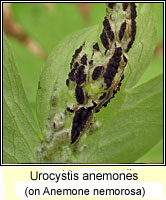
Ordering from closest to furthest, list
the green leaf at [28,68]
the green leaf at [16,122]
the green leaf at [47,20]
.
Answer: the green leaf at [16,122], the green leaf at [28,68], the green leaf at [47,20]

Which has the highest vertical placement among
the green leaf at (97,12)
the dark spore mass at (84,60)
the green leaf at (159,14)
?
the green leaf at (97,12)

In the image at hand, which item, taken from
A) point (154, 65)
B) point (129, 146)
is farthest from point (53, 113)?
point (154, 65)

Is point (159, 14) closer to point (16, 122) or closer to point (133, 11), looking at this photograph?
point (133, 11)

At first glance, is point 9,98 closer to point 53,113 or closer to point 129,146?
point 53,113

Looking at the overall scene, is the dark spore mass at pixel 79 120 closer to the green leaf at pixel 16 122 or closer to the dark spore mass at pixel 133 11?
the green leaf at pixel 16 122

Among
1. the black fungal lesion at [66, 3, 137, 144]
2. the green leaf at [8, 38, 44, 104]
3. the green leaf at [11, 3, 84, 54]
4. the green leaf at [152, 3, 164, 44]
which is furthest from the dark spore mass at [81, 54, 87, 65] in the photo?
the green leaf at [11, 3, 84, 54]

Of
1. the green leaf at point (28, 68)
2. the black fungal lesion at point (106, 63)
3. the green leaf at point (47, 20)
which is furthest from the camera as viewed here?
the green leaf at point (47, 20)

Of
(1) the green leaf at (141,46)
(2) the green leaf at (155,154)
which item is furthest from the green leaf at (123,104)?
(2) the green leaf at (155,154)
